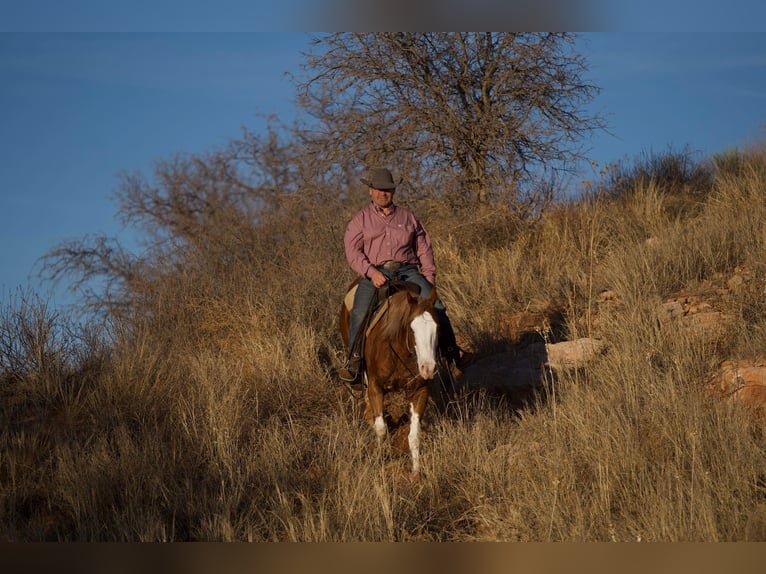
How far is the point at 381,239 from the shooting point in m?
8.59

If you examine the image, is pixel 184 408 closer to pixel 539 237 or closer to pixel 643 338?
pixel 643 338

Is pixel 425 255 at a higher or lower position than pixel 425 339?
higher

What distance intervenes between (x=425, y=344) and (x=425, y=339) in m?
0.05

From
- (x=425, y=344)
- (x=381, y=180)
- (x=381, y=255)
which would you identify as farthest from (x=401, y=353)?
(x=381, y=180)

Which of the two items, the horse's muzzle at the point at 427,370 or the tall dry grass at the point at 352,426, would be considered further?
the horse's muzzle at the point at 427,370

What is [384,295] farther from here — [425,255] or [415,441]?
[415,441]

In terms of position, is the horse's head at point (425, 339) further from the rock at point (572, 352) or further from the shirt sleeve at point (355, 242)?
the rock at point (572, 352)

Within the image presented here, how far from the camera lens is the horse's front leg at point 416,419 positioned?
25.2ft

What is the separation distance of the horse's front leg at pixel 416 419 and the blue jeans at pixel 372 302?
29.2 inches

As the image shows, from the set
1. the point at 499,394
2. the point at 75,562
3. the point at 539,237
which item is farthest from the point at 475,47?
the point at 75,562

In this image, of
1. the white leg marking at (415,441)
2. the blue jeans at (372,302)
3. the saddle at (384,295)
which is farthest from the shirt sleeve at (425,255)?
the white leg marking at (415,441)

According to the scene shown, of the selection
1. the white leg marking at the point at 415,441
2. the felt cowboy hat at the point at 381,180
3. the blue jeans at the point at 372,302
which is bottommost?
the white leg marking at the point at 415,441

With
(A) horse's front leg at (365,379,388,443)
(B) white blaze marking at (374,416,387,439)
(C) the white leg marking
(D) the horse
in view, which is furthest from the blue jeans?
(C) the white leg marking

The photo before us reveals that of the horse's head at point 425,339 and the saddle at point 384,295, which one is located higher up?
the saddle at point 384,295
